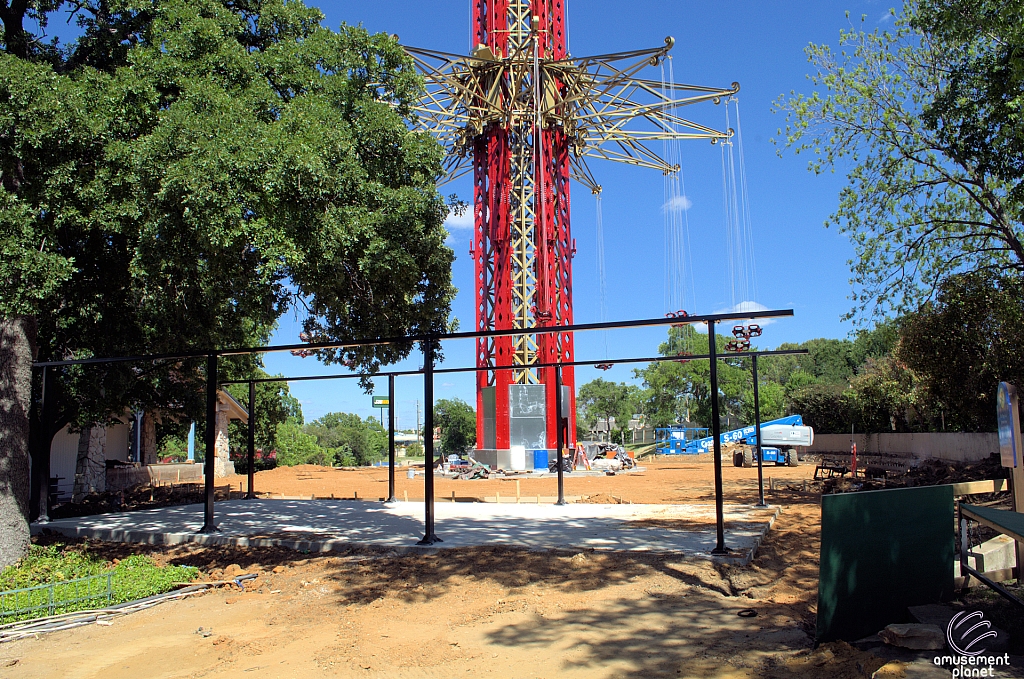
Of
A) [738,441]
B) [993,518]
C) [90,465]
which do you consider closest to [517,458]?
[738,441]

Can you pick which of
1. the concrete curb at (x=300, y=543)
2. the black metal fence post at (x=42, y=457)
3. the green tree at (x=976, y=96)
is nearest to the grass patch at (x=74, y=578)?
the concrete curb at (x=300, y=543)

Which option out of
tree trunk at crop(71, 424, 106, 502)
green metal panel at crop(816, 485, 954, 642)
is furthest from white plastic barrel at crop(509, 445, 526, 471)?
green metal panel at crop(816, 485, 954, 642)

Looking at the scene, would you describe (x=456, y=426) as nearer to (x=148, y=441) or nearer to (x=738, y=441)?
(x=738, y=441)

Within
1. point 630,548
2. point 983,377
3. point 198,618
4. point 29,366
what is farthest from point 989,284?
point 29,366

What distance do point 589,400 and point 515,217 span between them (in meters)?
72.8

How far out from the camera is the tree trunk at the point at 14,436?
10609 mm

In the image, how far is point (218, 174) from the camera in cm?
828

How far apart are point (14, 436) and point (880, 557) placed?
11.8 metres

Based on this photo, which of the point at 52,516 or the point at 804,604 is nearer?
the point at 804,604

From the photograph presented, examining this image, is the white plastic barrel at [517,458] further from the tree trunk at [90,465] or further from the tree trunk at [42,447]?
the tree trunk at [42,447]

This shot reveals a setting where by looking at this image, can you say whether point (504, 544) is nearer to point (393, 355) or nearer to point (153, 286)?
point (393, 355)

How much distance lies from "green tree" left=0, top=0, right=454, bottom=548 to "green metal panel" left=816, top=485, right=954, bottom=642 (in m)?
6.38

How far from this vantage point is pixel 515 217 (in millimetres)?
34469

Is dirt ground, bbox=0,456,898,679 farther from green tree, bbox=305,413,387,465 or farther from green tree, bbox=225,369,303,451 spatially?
green tree, bbox=305,413,387,465
